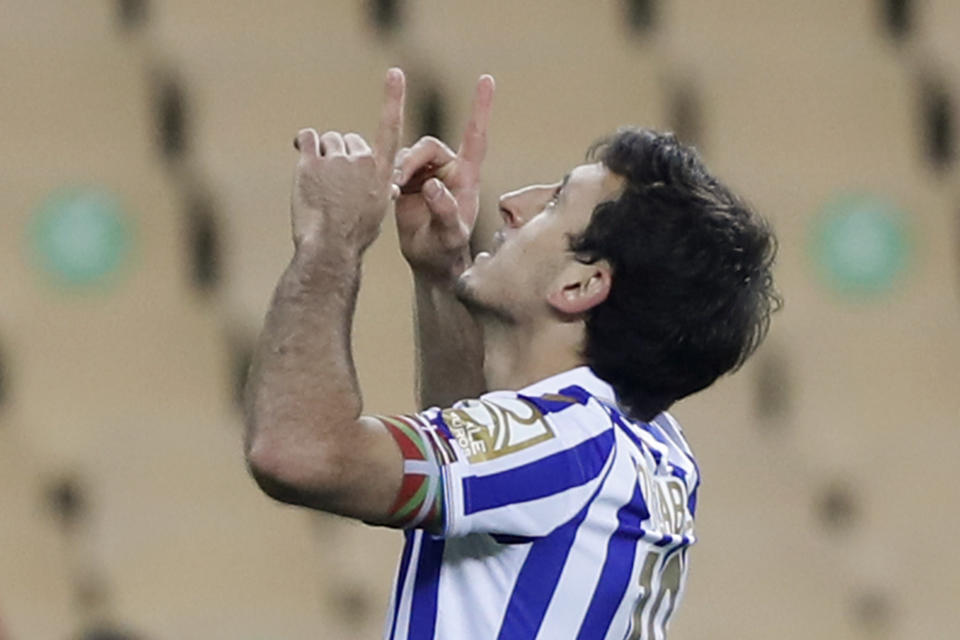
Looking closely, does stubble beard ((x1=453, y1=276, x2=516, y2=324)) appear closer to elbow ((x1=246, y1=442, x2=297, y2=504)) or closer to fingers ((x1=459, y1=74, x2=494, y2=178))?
fingers ((x1=459, y1=74, x2=494, y2=178))

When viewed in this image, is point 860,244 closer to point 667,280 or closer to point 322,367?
point 667,280

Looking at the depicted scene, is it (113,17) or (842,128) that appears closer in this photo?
(113,17)

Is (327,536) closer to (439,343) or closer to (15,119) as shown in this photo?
(15,119)

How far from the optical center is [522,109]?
9.16ft

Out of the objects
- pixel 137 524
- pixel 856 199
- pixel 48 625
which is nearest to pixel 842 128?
pixel 856 199

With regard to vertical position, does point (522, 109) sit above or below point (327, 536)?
above

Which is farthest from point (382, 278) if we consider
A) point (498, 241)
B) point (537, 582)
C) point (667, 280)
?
point (537, 582)

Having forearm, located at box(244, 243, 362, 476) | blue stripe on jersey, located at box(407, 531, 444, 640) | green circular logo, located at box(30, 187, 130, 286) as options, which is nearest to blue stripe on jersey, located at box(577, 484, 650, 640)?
blue stripe on jersey, located at box(407, 531, 444, 640)

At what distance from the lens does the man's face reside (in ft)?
4.57

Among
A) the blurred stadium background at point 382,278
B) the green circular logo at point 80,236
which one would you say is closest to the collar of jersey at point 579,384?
the blurred stadium background at point 382,278

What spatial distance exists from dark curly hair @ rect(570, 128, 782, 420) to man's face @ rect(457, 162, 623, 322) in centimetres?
2

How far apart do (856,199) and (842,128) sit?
130 mm

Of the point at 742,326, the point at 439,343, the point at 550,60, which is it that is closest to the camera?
the point at 742,326

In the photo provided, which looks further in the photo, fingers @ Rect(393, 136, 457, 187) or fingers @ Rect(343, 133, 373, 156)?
fingers @ Rect(393, 136, 457, 187)
